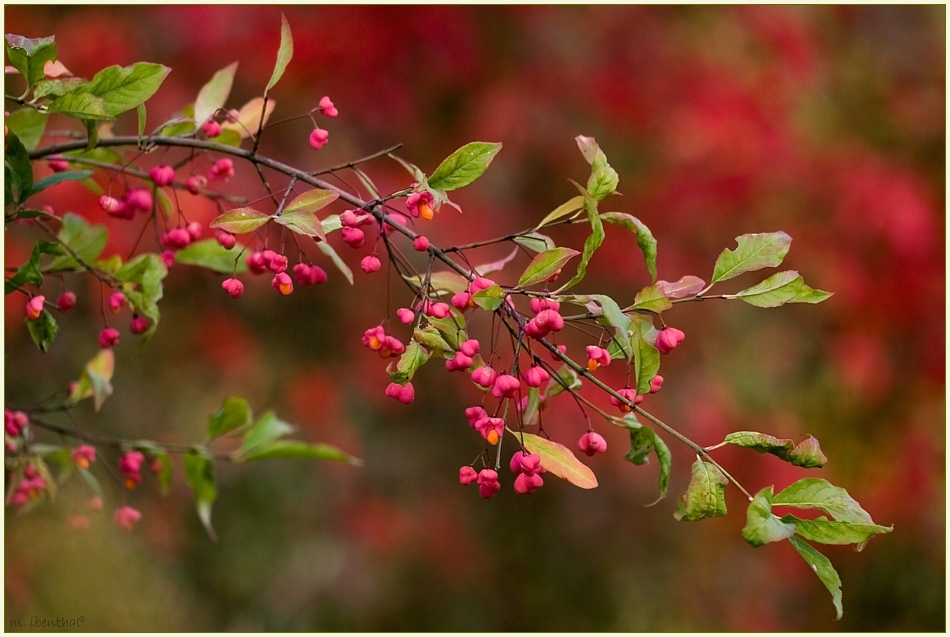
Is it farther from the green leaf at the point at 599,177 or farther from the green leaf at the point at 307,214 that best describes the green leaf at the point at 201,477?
the green leaf at the point at 599,177

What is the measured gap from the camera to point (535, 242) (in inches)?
26.3

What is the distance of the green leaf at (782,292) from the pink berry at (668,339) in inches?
2.1

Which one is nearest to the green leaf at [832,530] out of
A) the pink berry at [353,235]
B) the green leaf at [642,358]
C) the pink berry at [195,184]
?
the green leaf at [642,358]

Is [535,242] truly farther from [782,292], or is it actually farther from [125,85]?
[125,85]

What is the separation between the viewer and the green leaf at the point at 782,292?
24.7 inches

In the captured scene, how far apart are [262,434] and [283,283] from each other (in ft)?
1.39

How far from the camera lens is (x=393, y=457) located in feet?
10.2

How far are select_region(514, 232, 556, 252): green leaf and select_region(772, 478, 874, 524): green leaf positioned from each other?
0.23m

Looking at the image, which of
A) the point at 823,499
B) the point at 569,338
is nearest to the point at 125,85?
the point at 823,499

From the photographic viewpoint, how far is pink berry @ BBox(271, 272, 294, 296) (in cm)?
64

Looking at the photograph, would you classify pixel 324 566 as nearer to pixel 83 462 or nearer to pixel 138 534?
pixel 138 534

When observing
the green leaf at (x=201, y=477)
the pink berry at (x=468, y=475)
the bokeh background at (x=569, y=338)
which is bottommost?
the bokeh background at (x=569, y=338)

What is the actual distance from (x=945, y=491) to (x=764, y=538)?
3.04 meters

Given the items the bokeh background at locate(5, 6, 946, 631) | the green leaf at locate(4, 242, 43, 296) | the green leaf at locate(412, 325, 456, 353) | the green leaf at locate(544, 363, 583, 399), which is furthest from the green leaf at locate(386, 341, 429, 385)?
the bokeh background at locate(5, 6, 946, 631)
